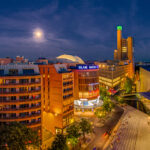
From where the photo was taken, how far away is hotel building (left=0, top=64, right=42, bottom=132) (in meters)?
48.2

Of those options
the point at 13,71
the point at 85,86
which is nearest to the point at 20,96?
the point at 13,71

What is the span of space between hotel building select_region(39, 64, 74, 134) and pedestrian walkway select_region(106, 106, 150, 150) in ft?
69.1

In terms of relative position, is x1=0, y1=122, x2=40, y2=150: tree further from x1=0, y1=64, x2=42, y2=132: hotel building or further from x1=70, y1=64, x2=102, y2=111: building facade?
x1=70, y1=64, x2=102, y2=111: building facade

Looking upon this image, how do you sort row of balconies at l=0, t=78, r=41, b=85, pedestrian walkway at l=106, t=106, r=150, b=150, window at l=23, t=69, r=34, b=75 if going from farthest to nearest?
window at l=23, t=69, r=34, b=75 < pedestrian walkway at l=106, t=106, r=150, b=150 < row of balconies at l=0, t=78, r=41, b=85

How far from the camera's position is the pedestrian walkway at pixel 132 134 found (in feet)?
167

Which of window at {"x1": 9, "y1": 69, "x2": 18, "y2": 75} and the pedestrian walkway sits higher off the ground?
window at {"x1": 9, "y1": 69, "x2": 18, "y2": 75}

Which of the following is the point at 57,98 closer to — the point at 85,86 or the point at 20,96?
the point at 20,96

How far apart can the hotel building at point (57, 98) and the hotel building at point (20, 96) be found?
32.1 feet

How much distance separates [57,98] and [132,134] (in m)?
34.1

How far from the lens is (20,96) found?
1951 inches

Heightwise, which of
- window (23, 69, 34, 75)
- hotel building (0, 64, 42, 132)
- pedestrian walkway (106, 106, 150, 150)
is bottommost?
pedestrian walkway (106, 106, 150, 150)

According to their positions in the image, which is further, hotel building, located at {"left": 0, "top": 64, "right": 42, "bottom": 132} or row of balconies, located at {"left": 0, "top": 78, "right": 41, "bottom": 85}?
row of balconies, located at {"left": 0, "top": 78, "right": 41, "bottom": 85}

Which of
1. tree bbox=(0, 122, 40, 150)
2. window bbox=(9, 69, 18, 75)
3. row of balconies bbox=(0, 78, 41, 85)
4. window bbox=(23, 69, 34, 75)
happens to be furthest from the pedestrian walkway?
window bbox=(9, 69, 18, 75)

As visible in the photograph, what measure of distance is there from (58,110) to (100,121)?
80.7 feet
